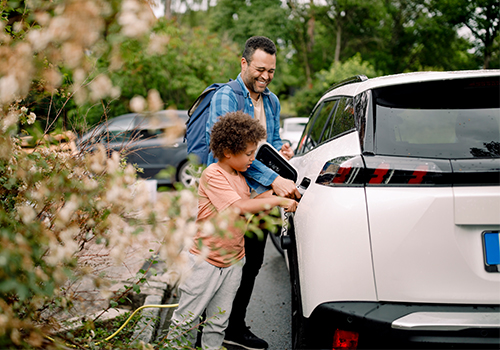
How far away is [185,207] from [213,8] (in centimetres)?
2896

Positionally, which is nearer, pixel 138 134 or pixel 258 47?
pixel 258 47

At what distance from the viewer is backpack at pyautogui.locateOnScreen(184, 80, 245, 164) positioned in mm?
2743

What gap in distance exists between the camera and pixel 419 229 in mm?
1692

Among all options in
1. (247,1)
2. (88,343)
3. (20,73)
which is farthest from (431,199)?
(247,1)

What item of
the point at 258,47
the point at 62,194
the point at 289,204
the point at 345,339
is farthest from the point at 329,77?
the point at 62,194

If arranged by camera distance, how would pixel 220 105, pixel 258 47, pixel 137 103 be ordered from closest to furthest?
pixel 137 103 < pixel 220 105 < pixel 258 47

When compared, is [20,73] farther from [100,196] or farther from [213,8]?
[213,8]

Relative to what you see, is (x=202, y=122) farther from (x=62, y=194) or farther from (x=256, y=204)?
(x=62, y=194)

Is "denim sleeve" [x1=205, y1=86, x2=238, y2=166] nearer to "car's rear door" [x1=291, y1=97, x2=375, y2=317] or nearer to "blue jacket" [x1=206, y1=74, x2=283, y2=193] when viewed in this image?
"blue jacket" [x1=206, y1=74, x2=283, y2=193]

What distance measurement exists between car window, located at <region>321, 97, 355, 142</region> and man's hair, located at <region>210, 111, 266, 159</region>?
1.58ft

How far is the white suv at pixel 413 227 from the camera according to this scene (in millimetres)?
1663

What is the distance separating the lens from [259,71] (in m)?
2.71

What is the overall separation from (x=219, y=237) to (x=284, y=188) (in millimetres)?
492

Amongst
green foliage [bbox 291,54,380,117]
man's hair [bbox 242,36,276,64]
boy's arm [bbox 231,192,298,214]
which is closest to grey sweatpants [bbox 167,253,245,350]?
boy's arm [bbox 231,192,298,214]
